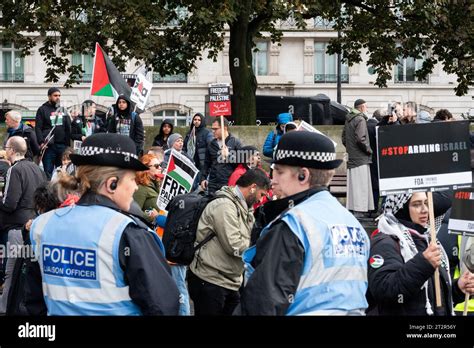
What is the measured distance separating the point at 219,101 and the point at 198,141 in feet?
3.01

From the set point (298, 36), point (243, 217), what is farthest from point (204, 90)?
point (243, 217)

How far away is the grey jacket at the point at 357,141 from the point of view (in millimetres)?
15828

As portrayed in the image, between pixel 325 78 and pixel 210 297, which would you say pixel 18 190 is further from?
pixel 325 78

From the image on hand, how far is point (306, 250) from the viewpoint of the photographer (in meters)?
4.42

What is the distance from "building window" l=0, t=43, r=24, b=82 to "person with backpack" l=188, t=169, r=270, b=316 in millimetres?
43940

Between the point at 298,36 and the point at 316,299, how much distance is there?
4778 cm

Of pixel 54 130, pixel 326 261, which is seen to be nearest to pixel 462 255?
pixel 326 261

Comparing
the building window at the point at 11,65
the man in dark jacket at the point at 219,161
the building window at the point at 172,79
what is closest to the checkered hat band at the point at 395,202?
the man in dark jacket at the point at 219,161

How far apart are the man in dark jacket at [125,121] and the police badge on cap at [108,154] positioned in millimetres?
10342

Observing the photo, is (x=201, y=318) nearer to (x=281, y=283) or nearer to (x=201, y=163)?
(x=281, y=283)

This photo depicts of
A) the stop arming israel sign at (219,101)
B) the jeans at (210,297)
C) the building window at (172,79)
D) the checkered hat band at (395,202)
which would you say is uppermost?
the building window at (172,79)

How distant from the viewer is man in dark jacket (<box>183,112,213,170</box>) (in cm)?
1627

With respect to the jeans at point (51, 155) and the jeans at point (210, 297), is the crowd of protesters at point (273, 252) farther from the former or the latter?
the jeans at point (51, 155)

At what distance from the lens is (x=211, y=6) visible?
75.8 ft
